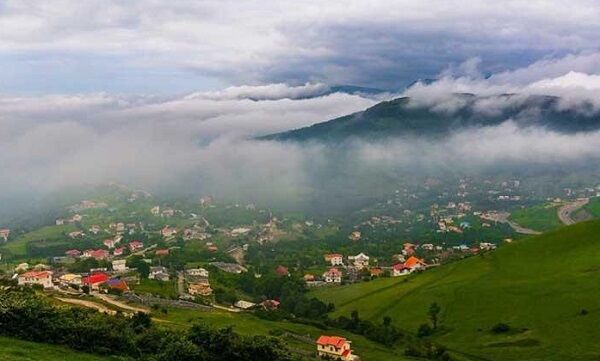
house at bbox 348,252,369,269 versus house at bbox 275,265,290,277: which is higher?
house at bbox 275,265,290,277

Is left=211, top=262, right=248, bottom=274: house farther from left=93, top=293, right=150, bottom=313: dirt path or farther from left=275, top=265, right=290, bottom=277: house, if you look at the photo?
left=93, top=293, right=150, bottom=313: dirt path

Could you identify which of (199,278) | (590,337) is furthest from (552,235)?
(199,278)

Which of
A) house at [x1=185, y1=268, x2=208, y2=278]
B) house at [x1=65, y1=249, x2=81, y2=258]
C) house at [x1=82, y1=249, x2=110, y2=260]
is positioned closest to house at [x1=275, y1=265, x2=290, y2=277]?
house at [x1=185, y1=268, x2=208, y2=278]

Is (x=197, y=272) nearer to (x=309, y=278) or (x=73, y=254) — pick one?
(x=309, y=278)

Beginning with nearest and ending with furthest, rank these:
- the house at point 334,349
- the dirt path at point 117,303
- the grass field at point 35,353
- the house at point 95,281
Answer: the grass field at point 35,353 < the house at point 334,349 < the dirt path at point 117,303 < the house at point 95,281

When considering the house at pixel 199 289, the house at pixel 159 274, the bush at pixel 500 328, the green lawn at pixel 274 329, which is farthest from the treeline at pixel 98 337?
the house at pixel 159 274

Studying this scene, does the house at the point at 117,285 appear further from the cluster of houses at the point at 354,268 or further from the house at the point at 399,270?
the house at the point at 399,270
